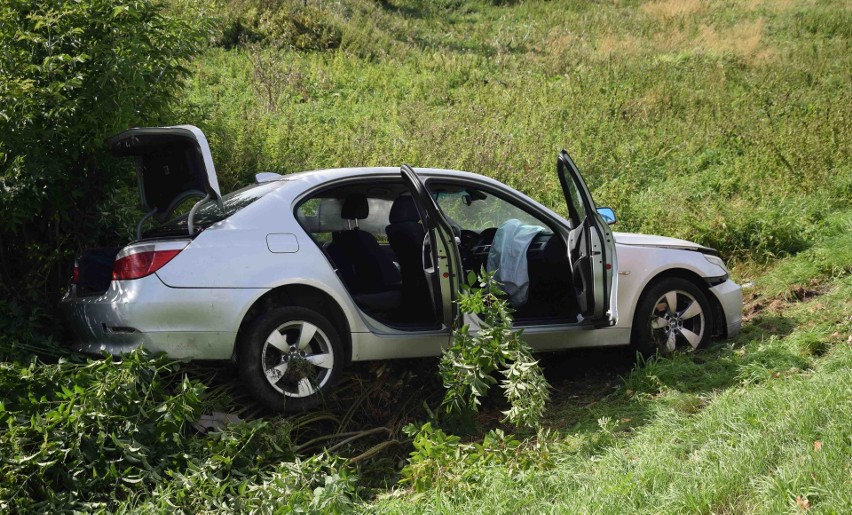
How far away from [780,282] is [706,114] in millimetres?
7717

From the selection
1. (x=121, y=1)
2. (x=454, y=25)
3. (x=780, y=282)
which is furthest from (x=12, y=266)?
(x=454, y=25)

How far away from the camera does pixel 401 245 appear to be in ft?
21.2

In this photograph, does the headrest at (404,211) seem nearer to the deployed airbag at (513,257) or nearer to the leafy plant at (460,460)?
the deployed airbag at (513,257)

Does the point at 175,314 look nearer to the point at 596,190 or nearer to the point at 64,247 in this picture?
the point at 64,247

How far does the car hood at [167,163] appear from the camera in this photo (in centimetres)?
595

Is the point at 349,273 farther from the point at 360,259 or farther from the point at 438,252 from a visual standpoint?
the point at 438,252

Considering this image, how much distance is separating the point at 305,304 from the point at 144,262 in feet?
3.47

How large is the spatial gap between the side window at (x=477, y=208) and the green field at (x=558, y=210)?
1231 mm

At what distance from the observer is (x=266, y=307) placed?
228 inches

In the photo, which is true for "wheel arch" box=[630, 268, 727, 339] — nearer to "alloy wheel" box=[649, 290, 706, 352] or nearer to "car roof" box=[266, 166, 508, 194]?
"alloy wheel" box=[649, 290, 706, 352]

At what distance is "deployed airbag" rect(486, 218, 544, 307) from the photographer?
6.75 m

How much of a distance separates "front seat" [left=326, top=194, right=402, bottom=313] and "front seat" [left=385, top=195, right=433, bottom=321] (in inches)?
10.7

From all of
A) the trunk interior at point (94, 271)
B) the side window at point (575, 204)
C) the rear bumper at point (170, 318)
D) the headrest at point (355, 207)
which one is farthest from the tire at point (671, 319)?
the trunk interior at point (94, 271)

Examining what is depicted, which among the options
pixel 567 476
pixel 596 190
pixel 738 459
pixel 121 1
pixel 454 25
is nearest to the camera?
pixel 738 459
